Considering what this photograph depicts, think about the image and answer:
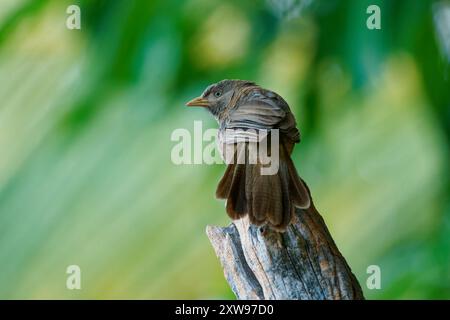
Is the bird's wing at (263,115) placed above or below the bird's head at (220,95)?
below

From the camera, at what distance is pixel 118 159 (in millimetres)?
A: 3381

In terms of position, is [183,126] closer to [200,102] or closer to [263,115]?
[200,102]

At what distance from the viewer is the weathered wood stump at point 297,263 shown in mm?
2379

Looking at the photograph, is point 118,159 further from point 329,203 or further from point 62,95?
point 329,203

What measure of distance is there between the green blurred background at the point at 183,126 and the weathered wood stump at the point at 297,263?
37.9 inches

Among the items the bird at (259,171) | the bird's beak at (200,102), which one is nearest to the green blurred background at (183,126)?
the bird's beak at (200,102)

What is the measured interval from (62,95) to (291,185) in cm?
144

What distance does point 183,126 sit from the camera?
3395 mm

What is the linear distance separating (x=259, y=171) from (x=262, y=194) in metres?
0.09

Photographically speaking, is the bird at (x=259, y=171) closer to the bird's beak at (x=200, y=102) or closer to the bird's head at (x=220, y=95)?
the bird's head at (x=220, y=95)

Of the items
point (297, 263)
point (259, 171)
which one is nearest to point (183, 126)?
point (259, 171)

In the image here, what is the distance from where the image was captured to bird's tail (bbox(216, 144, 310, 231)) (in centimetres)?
231

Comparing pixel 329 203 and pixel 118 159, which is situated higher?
pixel 118 159
